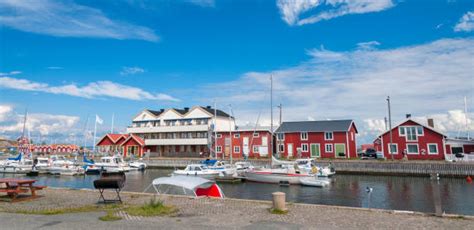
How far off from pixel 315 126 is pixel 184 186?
145 feet

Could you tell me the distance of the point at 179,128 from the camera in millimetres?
71062

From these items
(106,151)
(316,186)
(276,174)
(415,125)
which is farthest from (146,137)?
(415,125)

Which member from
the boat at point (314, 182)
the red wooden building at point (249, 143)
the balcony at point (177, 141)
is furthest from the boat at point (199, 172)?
the balcony at point (177, 141)

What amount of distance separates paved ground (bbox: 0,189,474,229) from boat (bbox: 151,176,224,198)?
3039mm

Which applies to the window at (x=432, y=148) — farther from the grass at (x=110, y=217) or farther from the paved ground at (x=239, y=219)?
the grass at (x=110, y=217)

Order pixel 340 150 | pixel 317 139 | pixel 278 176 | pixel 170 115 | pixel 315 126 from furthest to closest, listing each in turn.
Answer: pixel 170 115 → pixel 315 126 → pixel 317 139 → pixel 340 150 → pixel 278 176

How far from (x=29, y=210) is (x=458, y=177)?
144 ft

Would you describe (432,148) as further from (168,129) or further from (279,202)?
(168,129)

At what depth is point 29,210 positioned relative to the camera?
13.0 meters

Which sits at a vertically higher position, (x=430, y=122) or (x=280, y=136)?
(x=430, y=122)

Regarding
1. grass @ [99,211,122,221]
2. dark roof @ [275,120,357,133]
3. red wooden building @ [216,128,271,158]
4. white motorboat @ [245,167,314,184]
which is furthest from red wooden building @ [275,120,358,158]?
grass @ [99,211,122,221]

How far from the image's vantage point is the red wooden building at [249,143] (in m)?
60.6

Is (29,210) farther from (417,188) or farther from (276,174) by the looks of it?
(417,188)

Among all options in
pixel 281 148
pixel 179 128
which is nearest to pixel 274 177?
pixel 281 148
